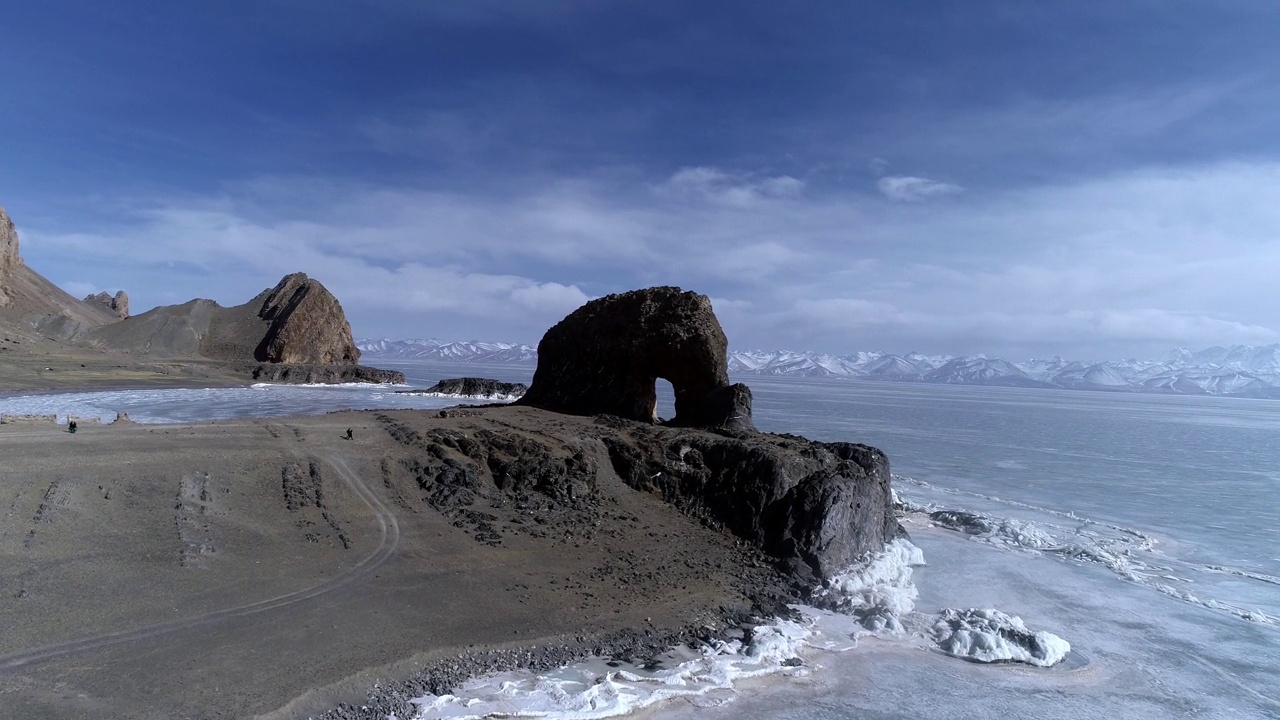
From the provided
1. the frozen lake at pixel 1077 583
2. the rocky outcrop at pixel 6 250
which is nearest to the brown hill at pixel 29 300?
the rocky outcrop at pixel 6 250

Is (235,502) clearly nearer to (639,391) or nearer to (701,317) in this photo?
(639,391)

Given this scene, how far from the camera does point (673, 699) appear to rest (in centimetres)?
839

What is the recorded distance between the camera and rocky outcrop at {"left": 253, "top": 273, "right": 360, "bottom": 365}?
72.3 metres

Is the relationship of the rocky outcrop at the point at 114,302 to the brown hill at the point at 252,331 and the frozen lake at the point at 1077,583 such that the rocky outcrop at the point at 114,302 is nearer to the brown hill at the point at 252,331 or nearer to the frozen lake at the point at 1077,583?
the brown hill at the point at 252,331

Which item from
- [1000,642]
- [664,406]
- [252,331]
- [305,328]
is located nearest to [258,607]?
[1000,642]

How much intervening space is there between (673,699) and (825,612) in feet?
14.0

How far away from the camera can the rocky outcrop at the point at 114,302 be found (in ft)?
317

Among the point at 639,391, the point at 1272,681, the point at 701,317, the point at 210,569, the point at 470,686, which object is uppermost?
the point at 701,317

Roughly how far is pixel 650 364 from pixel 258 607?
13.3m

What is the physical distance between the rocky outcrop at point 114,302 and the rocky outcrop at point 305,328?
3260 cm

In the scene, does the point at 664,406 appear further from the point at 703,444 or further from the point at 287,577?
the point at 287,577

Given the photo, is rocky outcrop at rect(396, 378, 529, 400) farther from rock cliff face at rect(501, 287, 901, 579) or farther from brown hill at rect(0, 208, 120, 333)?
brown hill at rect(0, 208, 120, 333)

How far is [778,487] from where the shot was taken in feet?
46.8

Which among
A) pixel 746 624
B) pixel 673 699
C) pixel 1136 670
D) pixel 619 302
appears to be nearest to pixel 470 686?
pixel 673 699
